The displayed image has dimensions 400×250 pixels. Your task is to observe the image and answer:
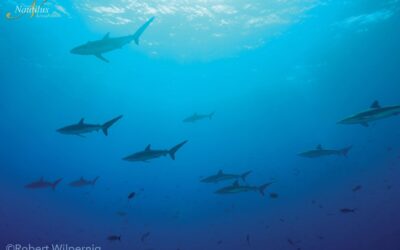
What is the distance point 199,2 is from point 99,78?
78.5 ft

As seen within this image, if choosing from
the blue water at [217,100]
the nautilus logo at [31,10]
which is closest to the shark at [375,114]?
the blue water at [217,100]

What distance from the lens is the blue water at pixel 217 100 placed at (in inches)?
895

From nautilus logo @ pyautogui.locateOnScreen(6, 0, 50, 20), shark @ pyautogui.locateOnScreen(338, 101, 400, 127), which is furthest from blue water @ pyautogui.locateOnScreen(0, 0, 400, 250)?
shark @ pyautogui.locateOnScreen(338, 101, 400, 127)

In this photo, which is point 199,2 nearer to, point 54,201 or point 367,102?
point 54,201

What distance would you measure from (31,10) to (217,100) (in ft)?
109

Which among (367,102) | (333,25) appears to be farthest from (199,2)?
(367,102)

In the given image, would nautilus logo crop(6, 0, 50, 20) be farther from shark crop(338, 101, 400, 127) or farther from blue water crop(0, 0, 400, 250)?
shark crop(338, 101, 400, 127)

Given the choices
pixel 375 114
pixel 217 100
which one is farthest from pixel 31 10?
pixel 217 100

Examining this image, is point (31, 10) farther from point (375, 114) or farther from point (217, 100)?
point (217, 100)

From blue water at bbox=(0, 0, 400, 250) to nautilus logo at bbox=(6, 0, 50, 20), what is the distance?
2.01 ft

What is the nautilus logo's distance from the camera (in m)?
21.6

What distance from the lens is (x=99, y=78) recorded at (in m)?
40.2

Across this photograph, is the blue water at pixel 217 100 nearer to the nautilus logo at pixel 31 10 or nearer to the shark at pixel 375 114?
the nautilus logo at pixel 31 10

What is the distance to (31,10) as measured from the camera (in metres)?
22.9
